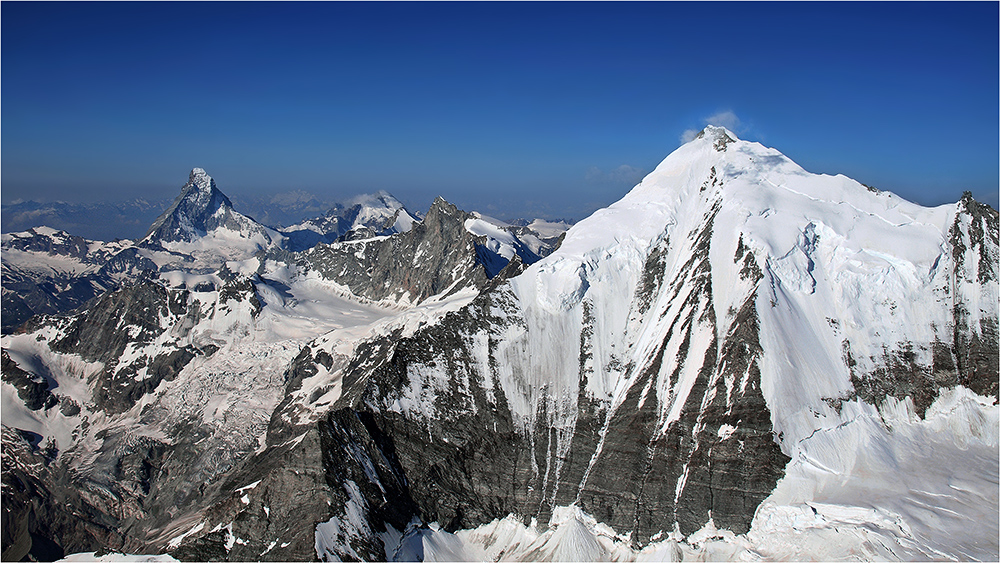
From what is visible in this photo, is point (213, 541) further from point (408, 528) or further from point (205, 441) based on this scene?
point (205, 441)

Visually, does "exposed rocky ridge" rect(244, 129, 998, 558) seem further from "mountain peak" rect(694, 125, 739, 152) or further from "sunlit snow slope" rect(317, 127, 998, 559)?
"mountain peak" rect(694, 125, 739, 152)

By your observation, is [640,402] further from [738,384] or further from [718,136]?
[718,136]

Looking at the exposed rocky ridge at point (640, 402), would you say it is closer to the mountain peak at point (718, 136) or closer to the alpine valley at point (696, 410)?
the alpine valley at point (696, 410)

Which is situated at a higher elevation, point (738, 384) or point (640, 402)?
point (738, 384)

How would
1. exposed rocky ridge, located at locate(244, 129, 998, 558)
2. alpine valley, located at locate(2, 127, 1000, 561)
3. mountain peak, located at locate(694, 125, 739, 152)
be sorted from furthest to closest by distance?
mountain peak, located at locate(694, 125, 739, 152) < exposed rocky ridge, located at locate(244, 129, 998, 558) < alpine valley, located at locate(2, 127, 1000, 561)

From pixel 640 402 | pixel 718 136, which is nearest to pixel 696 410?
pixel 640 402

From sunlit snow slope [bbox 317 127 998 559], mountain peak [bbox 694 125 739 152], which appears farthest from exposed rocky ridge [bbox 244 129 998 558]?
mountain peak [bbox 694 125 739 152]

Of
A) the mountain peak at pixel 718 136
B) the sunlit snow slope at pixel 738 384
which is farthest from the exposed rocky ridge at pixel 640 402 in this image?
the mountain peak at pixel 718 136

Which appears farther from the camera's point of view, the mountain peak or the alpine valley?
the mountain peak

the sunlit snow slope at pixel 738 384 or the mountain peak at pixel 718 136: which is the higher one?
the mountain peak at pixel 718 136

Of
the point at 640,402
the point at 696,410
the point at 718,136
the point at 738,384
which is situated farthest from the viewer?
the point at 718,136

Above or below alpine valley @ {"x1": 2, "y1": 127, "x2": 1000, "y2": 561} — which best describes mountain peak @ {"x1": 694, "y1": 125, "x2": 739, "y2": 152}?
above
